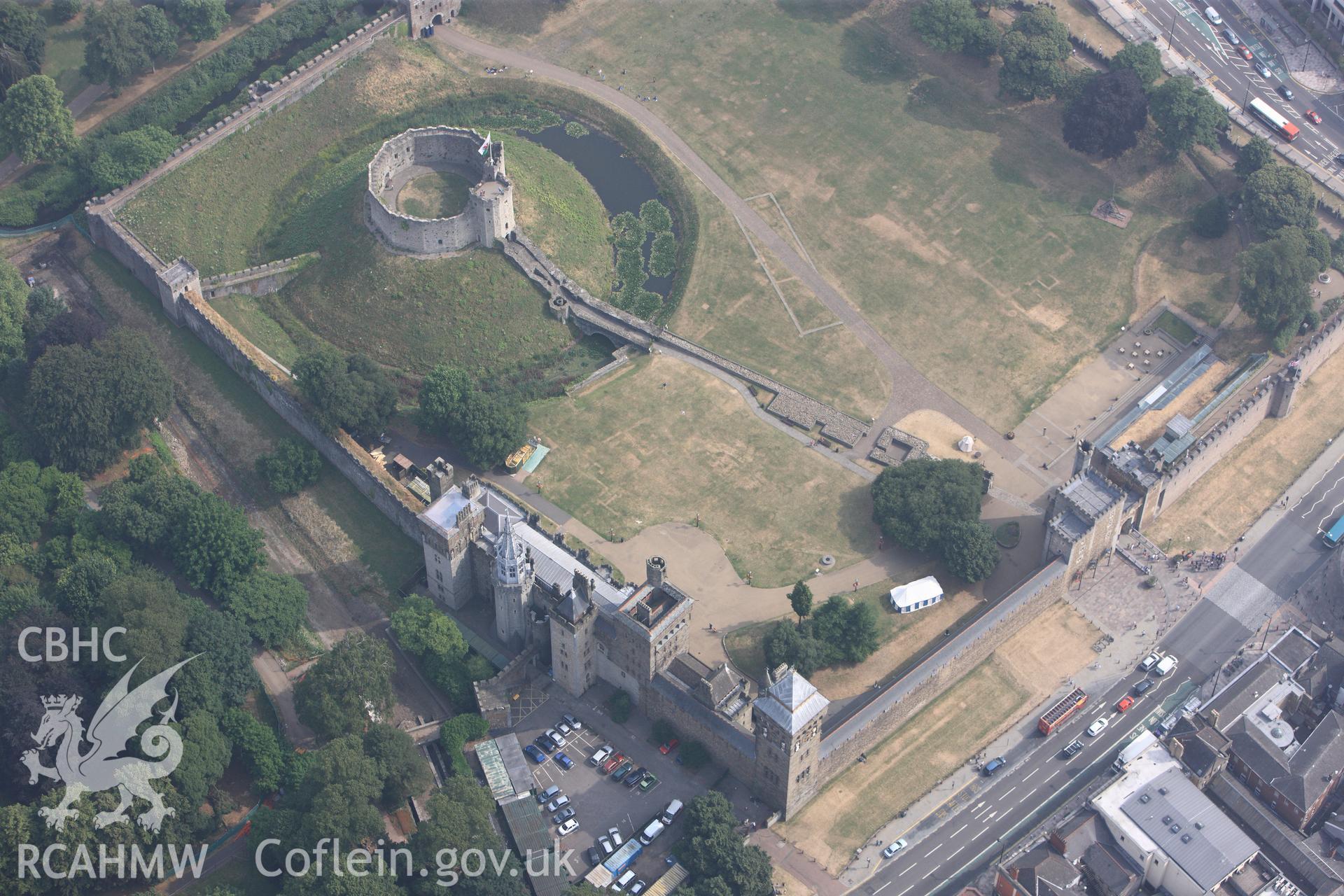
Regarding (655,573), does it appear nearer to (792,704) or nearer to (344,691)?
(792,704)

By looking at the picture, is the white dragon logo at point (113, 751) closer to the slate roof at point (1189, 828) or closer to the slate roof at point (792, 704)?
the slate roof at point (792, 704)

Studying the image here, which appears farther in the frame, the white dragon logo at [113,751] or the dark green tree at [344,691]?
the dark green tree at [344,691]

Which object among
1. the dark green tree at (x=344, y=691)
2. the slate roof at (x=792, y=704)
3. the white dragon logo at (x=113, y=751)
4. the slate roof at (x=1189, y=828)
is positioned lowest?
the white dragon logo at (x=113, y=751)

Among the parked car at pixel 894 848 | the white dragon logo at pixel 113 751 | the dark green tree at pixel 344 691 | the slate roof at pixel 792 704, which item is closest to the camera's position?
the slate roof at pixel 792 704

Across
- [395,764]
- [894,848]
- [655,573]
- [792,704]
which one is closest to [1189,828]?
[894,848]

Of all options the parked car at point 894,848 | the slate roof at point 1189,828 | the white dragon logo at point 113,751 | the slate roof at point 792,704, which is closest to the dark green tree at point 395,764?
the white dragon logo at point 113,751
